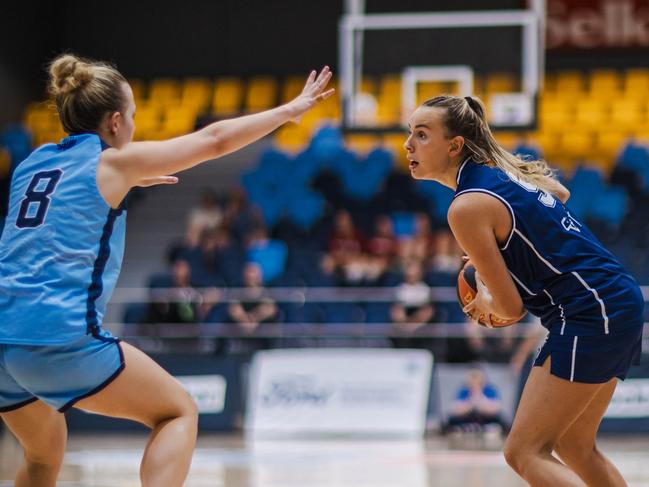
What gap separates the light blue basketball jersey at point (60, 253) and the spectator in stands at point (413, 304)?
7.66m

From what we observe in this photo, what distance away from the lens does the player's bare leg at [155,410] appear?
3.43 meters

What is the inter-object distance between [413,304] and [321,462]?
11.0 feet

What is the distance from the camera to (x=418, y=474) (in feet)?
23.4

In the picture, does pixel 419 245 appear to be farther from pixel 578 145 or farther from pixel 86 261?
pixel 86 261

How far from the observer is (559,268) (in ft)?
11.9

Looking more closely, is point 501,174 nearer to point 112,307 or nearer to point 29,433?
point 29,433

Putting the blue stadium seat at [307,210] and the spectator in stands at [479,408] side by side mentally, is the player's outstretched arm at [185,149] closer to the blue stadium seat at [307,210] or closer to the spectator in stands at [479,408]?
the spectator in stands at [479,408]

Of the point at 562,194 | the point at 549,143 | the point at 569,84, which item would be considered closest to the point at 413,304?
the point at 549,143

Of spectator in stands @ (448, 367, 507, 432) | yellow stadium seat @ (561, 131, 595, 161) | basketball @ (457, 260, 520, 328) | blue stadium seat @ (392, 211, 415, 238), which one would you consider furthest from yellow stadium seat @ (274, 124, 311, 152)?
basketball @ (457, 260, 520, 328)

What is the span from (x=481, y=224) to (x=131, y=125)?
1.26 metres

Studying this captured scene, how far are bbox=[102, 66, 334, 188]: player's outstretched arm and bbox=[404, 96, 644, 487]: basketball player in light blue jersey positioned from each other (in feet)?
2.39

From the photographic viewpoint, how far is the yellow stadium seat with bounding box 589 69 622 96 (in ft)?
57.5

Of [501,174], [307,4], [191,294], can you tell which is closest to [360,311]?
[191,294]

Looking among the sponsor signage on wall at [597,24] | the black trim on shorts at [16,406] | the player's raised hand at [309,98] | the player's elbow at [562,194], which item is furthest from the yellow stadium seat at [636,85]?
the black trim on shorts at [16,406]
